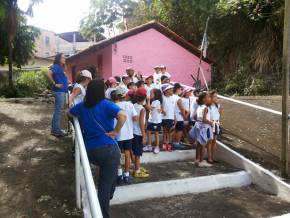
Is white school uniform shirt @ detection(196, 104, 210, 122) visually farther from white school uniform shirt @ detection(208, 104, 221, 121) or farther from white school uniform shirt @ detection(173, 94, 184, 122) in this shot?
white school uniform shirt @ detection(173, 94, 184, 122)

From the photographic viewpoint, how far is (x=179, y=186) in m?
6.43

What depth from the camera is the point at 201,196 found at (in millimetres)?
6441

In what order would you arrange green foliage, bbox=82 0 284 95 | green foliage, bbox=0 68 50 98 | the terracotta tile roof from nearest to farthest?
green foliage, bbox=82 0 284 95 < the terracotta tile roof < green foliage, bbox=0 68 50 98

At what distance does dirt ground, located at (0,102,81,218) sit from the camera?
4.84m

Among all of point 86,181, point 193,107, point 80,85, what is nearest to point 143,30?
point 193,107

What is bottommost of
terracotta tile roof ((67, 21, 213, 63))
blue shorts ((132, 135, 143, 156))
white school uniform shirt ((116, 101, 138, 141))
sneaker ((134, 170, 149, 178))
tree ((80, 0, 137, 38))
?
sneaker ((134, 170, 149, 178))

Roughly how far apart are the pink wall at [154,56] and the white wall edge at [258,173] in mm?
9329

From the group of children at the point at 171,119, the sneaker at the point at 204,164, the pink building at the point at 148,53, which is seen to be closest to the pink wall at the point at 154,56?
the pink building at the point at 148,53

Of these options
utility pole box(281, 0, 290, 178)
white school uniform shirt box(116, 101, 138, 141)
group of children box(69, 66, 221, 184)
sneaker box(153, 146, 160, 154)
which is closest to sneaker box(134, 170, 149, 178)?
group of children box(69, 66, 221, 184)

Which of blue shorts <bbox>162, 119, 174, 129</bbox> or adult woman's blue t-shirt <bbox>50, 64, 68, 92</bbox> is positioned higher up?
adult woman's blue t-shirt <bbox>50, 64, 68, 92</bbox>

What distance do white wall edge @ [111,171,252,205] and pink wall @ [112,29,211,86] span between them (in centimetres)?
Result: 1031

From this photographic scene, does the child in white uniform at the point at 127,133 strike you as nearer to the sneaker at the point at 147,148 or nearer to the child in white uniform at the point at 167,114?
the sneaker at the point at 147,148

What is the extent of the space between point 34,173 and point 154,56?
12.1 m

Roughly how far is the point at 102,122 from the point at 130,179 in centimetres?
217
